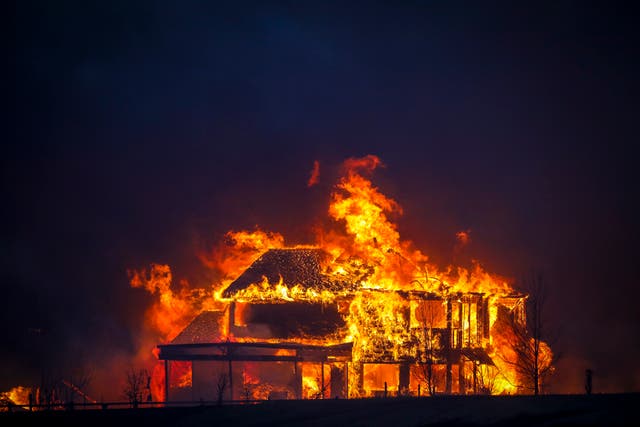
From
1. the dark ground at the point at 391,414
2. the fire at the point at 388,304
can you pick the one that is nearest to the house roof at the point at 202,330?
the fire at the point at 388,304

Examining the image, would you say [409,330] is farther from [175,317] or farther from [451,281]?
[175,317]

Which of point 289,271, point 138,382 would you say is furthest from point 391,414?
point 138,382

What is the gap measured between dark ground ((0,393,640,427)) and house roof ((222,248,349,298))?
27023 mm


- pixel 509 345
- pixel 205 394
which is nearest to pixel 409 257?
pixel 509 345

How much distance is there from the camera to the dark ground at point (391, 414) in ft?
118

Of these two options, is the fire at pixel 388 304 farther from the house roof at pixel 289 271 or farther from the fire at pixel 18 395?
the fire at pixel 18 395

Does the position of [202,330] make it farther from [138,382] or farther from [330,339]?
[330,339]

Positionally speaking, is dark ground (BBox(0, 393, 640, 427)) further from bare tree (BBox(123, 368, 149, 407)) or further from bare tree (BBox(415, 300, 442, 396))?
bare tree (BBox(123, 368, 149, 407))

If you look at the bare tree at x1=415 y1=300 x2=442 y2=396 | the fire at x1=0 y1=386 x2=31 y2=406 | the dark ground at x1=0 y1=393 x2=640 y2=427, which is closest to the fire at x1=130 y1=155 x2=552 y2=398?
the bare tree at x1=415 y1=300 x2=442 y2=396

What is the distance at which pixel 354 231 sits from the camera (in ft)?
266

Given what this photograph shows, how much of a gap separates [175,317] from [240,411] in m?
48.1

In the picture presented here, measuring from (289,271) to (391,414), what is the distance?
37077mm

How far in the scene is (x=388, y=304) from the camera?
72312 millimetres

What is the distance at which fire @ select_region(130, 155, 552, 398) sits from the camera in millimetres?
71438
